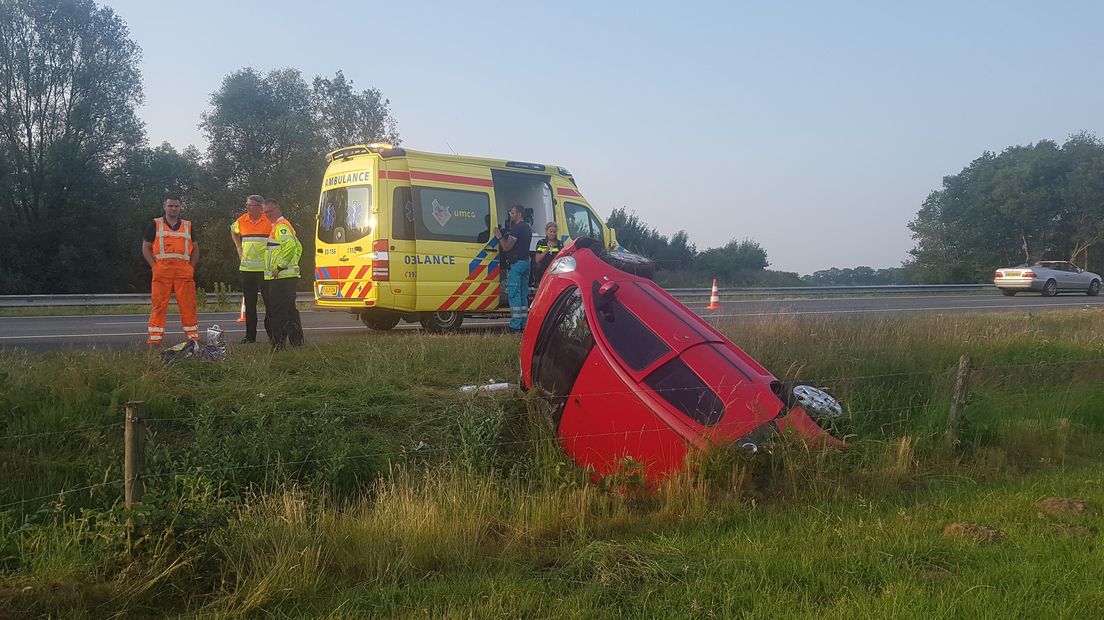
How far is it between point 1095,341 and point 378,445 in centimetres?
1146

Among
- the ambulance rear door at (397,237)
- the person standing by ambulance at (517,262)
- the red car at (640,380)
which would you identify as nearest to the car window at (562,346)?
the red car at (640,380)

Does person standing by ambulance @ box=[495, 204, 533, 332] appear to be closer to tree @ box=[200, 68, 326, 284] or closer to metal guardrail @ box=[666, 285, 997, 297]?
metal guardrail @ box=[666, 285, 997, 297]

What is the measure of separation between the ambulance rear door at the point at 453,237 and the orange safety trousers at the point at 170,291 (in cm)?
319

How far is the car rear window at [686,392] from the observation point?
4957mm

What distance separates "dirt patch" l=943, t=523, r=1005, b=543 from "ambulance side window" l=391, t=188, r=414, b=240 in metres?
8.19

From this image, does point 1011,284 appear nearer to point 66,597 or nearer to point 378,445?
point 378,445

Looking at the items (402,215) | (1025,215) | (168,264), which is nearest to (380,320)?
(402,215)

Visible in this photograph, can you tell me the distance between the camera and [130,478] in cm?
365

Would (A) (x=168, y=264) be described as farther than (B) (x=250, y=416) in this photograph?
Yes

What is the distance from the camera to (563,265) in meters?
6.38

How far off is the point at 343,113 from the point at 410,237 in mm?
32471

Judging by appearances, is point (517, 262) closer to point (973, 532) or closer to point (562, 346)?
point (562, 346)

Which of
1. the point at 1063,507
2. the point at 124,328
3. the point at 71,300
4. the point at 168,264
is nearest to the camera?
the point at 1063,507

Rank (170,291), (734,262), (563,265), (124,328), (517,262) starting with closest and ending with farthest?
(563,265), (170,291), (517,262), (124,328), (734,262)
